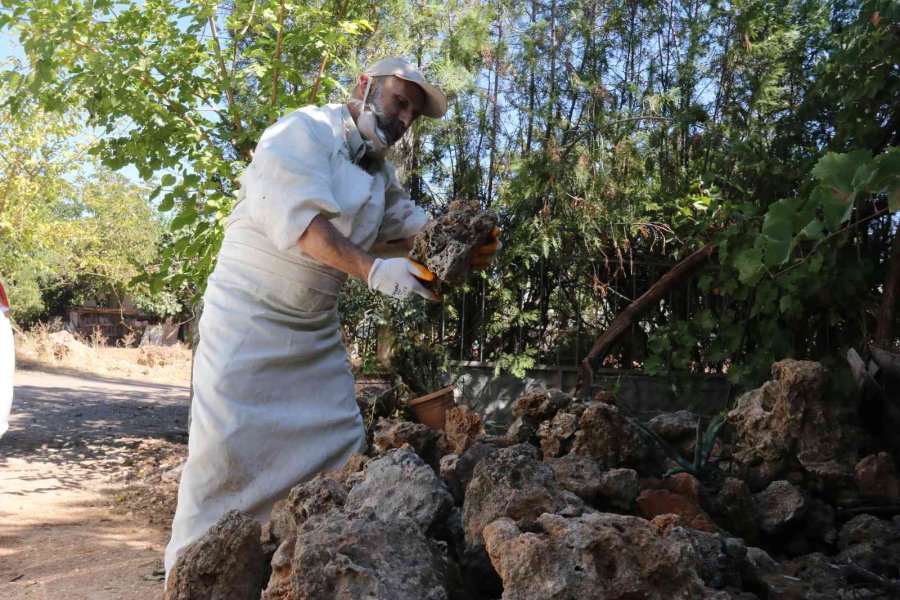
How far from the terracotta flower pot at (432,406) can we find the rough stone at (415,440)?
2456 mm

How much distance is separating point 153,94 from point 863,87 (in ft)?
13.9

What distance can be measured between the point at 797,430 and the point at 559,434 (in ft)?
1.80

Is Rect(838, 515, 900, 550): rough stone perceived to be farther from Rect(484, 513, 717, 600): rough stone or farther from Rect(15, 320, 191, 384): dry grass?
Rect(15, 320, 191, 384): dry grass

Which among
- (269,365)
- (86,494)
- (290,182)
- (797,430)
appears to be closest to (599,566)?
(797,430)

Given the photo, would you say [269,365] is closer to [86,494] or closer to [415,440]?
[415,440]

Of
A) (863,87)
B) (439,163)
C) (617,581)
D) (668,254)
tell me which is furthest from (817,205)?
(439,163)

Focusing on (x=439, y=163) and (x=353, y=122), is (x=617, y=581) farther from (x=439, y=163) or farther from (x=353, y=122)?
(x=439, y=163)

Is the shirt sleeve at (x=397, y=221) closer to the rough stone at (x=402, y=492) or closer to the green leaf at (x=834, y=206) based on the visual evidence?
the rough stone at (x=402, y=492)

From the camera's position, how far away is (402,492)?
1544 mm

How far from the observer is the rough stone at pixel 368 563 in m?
1.19

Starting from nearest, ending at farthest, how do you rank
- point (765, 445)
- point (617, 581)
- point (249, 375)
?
point (617, 581) → point (765, 445) → point (249, 375)

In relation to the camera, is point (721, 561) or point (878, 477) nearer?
point (721, 561)

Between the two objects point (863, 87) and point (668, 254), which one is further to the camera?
point (668, 254)

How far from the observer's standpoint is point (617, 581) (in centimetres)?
115
